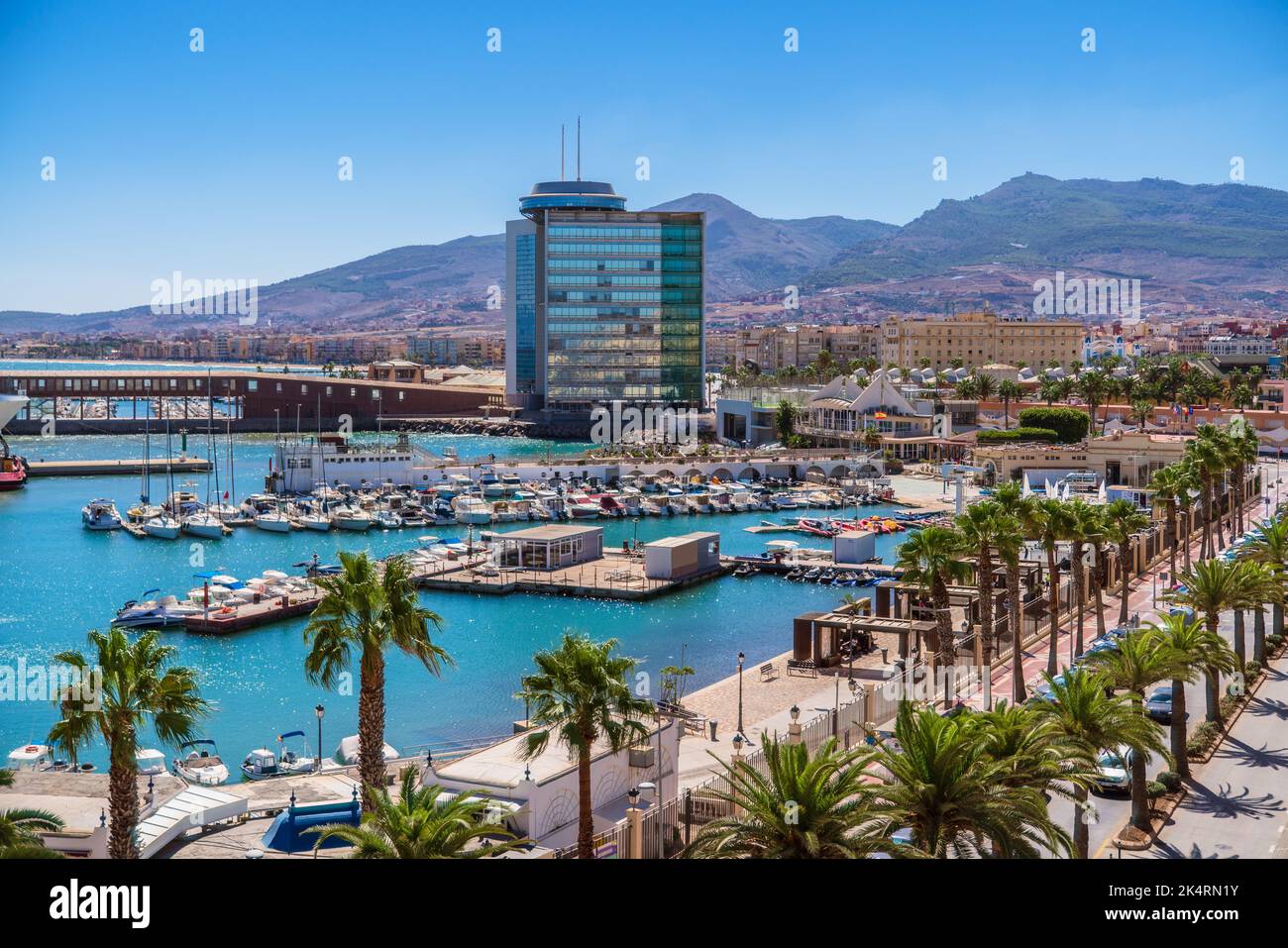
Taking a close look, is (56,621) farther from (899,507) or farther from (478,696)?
(899,507)

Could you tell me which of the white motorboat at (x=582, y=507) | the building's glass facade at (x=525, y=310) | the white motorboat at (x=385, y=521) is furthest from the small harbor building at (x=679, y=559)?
the building's glass facade at (x=525, y=310)

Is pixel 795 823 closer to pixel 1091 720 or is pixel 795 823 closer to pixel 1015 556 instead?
pixel 1091 720

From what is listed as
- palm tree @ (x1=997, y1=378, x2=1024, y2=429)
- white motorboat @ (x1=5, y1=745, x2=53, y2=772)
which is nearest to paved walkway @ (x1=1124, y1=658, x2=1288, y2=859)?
white motorboat @ (x1=5, y1=745, x2=53, y2=772)

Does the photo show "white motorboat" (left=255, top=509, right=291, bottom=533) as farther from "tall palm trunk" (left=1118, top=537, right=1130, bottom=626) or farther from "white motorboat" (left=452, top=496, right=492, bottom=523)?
"tall palm trunk" (left=1118, top=537, right=1130, bottom=626)

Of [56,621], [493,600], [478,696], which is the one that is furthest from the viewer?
[493,600]

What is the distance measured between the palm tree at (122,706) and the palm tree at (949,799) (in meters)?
7.19

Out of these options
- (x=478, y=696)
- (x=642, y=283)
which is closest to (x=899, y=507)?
(x=478, y=696)

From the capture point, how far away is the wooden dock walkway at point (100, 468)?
7775 centimetres

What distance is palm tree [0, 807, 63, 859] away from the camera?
888 centimetres

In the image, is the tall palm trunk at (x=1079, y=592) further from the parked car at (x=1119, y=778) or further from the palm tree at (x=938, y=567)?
the parked car at (x=1119, y=778)
